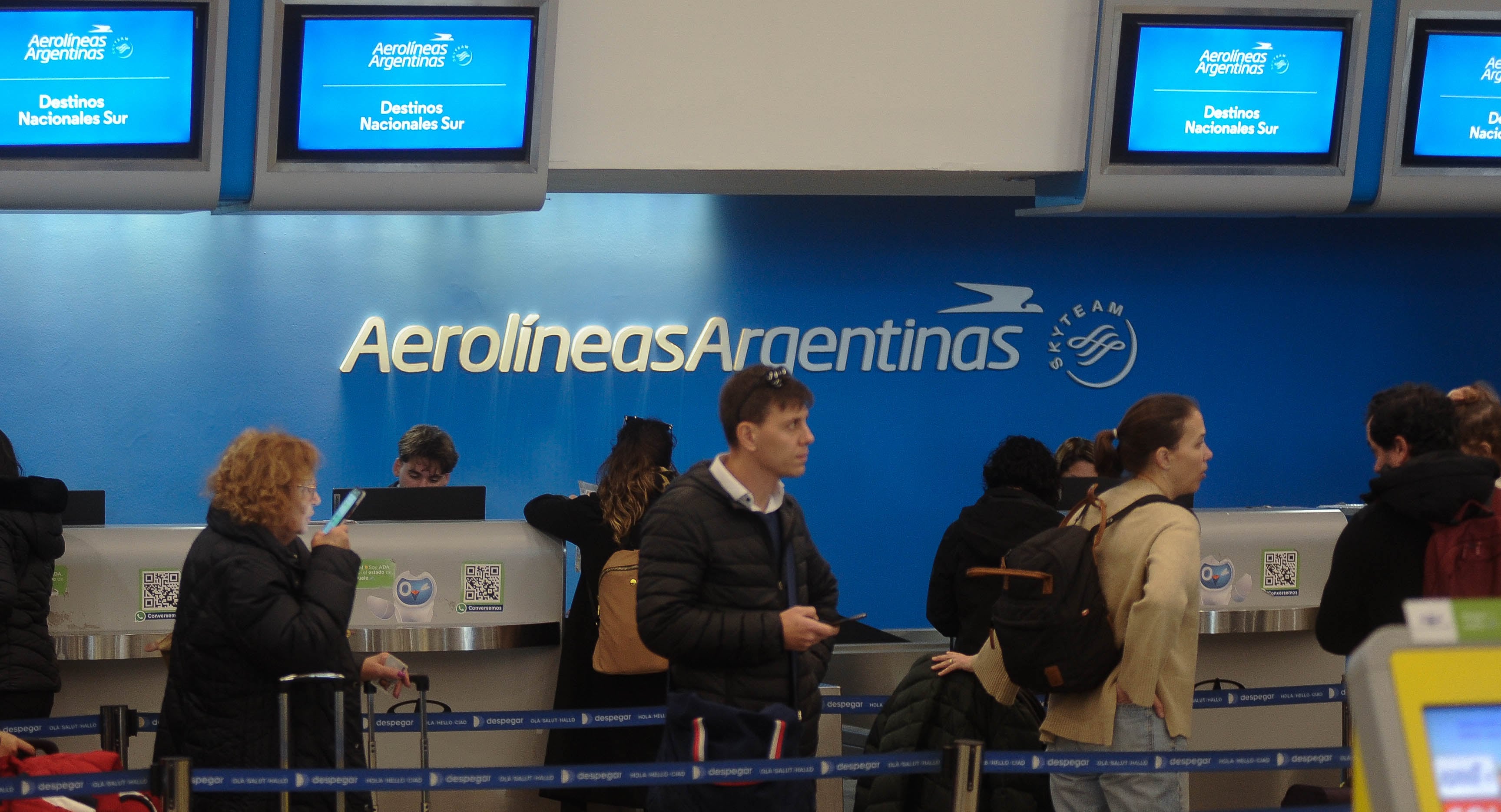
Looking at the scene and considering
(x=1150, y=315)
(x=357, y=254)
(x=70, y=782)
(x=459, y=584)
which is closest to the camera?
(x=70, y=782)

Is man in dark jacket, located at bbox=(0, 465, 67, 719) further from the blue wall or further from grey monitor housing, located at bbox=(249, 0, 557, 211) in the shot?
the blue wall

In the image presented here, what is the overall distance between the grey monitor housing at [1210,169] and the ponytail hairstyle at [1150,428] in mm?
2154

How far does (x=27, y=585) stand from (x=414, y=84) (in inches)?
79.3

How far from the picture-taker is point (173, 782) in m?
3.27

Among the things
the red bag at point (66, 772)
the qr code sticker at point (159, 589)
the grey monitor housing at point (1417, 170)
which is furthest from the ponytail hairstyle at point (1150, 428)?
the qr code sticker at point (159, 589)

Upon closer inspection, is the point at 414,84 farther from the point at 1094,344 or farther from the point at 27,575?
the point at 1094,344

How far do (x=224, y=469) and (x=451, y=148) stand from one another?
2.04 metres

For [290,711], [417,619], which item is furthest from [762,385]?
[417,619]

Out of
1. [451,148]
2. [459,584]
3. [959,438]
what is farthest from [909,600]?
[451,148]

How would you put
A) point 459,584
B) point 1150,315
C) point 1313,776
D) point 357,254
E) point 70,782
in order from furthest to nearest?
1. point 1150,315
2. point 357,254
3. point 1313,776
4. point 459,584
5. point 70,782

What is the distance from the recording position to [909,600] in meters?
7.59

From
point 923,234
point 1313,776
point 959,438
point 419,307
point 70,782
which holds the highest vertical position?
point 923,234

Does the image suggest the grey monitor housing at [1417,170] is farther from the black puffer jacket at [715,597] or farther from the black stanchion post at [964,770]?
the black puffer jacket at [715,597]

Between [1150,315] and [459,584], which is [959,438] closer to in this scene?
[1150,315]
